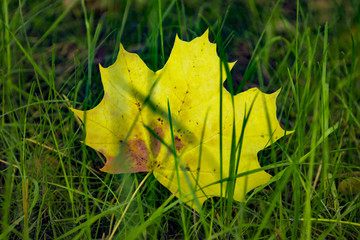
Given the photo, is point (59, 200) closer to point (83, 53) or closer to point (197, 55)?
point (197, 55)

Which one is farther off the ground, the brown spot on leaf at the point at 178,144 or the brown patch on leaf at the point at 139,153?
the brown spot on leaf at the point at 178,144

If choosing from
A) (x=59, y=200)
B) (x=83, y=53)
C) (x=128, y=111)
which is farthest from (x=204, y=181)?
(x=83, y=53)

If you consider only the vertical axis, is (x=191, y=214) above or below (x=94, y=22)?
below

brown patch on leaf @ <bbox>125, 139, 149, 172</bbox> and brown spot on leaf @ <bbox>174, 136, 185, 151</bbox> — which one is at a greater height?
brown spot on leaf @ <bbox>174, 136, 185, 151</bbox>

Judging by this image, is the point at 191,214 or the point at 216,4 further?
the point at 216,4
